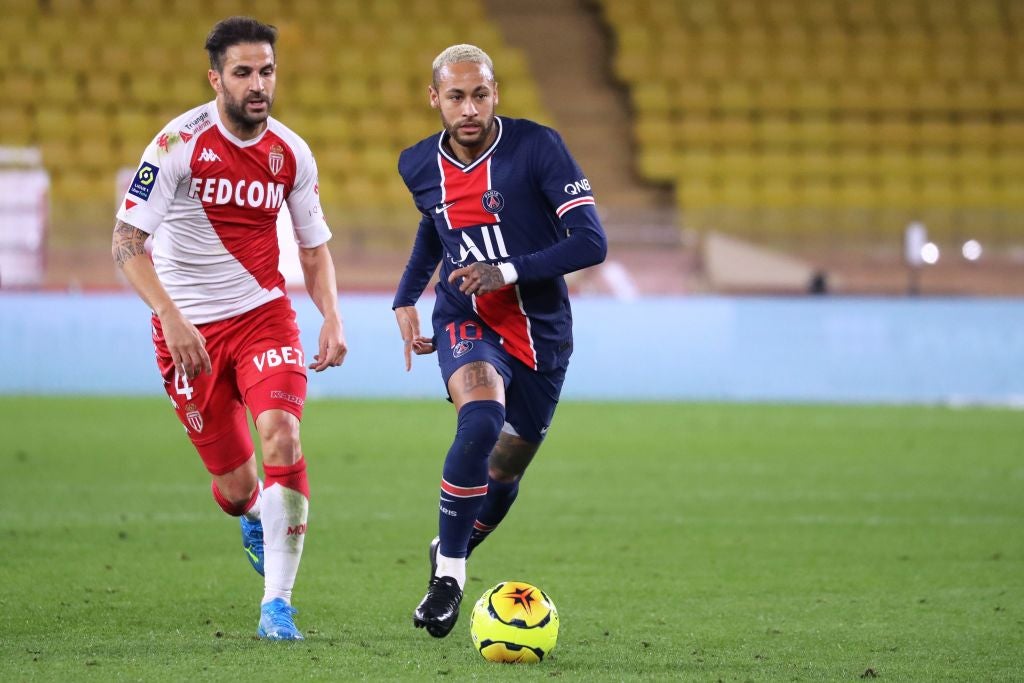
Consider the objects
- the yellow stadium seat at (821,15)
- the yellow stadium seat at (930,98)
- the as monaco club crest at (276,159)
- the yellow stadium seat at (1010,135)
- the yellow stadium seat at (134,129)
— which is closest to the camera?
the as monaco club crest at (276,159)

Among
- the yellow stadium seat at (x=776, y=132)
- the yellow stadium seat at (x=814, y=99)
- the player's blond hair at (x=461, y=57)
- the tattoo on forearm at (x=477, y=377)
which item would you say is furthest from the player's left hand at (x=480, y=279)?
the yellow stadium seat at (x=814, y=99)

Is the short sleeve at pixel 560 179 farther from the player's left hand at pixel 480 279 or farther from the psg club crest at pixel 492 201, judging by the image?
the player's left hand at pixel 480 279

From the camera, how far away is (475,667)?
191 inches

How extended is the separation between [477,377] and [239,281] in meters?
1.11

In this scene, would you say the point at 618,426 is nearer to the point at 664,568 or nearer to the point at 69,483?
the point at 69,483

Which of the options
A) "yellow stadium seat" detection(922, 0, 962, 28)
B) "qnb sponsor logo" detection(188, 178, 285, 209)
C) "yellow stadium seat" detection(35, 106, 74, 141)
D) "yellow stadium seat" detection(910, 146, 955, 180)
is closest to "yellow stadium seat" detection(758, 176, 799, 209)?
"yellow stadium seat" detection(910, 146, 955, 180)

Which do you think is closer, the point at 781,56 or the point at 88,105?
the point at 88,105

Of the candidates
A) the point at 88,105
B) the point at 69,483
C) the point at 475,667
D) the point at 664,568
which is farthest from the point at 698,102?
the point at 475,667

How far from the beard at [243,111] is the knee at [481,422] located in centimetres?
136

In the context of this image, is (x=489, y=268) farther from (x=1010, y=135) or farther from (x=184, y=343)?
(x=1010, y=135)

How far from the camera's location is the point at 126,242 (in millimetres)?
5402

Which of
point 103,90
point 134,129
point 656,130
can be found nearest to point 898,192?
point 656,130

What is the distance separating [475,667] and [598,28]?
22115 mm

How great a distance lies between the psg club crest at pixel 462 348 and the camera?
18.3ft
